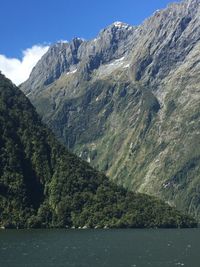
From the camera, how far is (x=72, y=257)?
162 m

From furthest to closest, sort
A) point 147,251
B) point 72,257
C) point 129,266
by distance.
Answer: point 147,251, point 72,257, point 129,266

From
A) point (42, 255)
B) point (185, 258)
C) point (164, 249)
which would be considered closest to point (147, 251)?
point (164, 249)

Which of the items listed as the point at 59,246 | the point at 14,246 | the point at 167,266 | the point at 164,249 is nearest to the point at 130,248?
the point at 164,249

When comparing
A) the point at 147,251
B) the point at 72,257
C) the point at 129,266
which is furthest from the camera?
the point at 147,251

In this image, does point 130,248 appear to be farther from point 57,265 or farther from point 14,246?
point 57,265

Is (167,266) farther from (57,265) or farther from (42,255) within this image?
(42,255)

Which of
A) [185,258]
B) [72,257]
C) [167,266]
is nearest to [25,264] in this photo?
[72,257]

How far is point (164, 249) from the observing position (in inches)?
7692

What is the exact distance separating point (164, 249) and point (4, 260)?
64.5m

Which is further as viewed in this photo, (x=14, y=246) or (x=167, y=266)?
(x=14, y=246)

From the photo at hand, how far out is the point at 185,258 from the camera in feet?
538

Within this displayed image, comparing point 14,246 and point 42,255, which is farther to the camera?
point 14,246

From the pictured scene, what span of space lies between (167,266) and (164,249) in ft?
175

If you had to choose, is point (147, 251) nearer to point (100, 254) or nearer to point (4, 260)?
point (100, 254)
